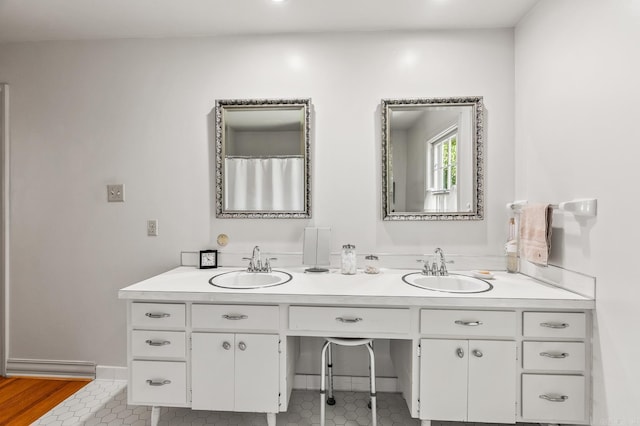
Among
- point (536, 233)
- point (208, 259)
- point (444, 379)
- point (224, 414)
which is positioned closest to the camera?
point (444, 379)

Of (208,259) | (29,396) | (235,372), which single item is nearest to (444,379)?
(235,372)

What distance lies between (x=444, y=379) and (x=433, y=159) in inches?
46.8

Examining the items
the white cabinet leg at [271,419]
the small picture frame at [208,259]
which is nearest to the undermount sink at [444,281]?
the white cabinet leg at [271,419]

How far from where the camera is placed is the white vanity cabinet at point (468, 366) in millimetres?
1398

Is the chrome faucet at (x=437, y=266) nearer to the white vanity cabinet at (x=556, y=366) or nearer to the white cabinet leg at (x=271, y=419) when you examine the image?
the white vanity cabinet at (x=556, y=366)

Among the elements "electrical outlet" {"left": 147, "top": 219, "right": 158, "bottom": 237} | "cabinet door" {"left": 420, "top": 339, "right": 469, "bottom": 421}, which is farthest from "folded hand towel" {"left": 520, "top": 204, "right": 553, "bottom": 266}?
"electrical outlet" {"left": 147, "top": 219, "right": 158, "bottom": 237}

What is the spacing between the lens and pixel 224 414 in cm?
172

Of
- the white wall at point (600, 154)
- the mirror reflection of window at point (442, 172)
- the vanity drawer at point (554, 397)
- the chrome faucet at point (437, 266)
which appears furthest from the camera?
the mirror reflection of window at point (442, 172)

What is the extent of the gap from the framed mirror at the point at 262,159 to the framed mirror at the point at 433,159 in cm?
52

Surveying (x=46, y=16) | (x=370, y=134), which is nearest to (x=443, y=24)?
(x=370, y=134)

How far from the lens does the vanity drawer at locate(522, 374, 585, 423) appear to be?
1375 millimetres

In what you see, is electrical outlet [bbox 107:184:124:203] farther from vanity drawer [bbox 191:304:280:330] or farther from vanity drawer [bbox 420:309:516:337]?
vanity drawer [bbox 420:309:516:337]

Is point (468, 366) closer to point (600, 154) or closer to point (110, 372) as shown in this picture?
point (600, 154)

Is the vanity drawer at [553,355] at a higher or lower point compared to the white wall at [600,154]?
lower
